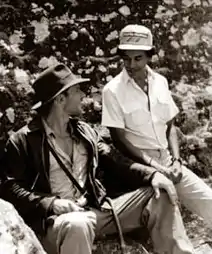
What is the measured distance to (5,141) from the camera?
17.7ft

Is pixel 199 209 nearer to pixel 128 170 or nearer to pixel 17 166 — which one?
pixel 128 170

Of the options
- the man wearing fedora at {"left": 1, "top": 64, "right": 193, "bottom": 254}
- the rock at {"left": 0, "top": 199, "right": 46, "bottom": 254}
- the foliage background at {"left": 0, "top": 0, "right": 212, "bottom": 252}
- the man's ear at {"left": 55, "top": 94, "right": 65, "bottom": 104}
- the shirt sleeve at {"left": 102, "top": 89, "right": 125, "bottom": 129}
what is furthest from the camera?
the foliage background at {"left": 0, "top": 0, "right": 212, "bottom": 252}

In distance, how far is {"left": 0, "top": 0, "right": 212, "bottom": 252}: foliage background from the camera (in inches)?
220

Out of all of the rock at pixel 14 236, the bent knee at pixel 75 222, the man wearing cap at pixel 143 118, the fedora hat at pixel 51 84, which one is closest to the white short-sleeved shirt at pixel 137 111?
the man wearing cap at pixel 143 118

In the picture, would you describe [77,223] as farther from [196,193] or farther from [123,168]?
[196,193]

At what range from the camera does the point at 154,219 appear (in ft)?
16.0

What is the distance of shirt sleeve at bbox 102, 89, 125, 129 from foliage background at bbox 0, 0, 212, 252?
2.01ft

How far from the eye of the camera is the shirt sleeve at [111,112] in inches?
202

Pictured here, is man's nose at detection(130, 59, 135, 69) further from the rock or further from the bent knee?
the rock

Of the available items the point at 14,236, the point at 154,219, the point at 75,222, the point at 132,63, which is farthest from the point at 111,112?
the point at 14,236

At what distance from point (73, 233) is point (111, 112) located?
0.87m

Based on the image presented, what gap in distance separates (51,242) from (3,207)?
1245 mm

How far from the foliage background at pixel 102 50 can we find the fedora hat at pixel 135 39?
64 cm

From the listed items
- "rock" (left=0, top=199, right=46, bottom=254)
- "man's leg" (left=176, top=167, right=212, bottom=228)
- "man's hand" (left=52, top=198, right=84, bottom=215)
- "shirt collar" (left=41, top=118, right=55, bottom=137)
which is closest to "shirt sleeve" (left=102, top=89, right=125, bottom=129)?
"shirt collar" (left=41, top=118, right=55, bottom=137)
